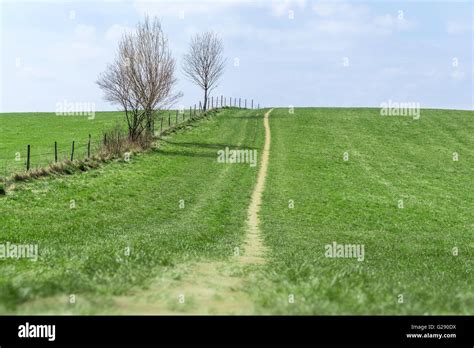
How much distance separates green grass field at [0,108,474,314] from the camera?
1014cm

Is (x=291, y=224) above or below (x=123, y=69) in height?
below

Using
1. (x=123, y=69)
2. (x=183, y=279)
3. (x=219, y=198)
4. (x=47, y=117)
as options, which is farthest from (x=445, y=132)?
(x=183, y=279)

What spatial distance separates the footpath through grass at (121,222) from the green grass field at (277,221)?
7 cm

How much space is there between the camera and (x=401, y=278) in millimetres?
13516

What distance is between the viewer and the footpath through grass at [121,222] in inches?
423

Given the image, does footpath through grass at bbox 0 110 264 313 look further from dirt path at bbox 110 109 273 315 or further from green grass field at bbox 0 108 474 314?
dirt path at bbox 110 109 273 315

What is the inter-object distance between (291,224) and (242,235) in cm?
481

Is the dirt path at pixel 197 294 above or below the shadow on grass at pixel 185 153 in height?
below

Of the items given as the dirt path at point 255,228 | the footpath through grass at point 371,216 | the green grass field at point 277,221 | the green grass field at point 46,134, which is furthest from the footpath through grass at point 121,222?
the green grass field at point 46,134

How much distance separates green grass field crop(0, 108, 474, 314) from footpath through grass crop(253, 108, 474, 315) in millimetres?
87

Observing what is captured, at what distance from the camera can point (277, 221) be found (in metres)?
26.3

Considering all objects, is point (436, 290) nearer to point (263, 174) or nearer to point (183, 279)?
point (183, 279)

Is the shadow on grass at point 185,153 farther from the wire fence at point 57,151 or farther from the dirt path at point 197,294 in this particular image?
the dirt path at point 197,294

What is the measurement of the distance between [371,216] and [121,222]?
551 inches
